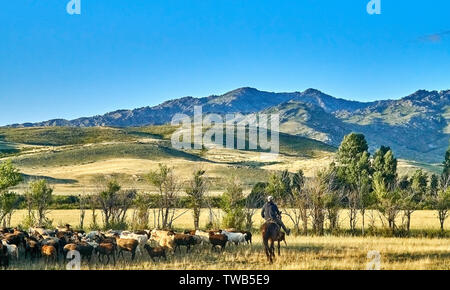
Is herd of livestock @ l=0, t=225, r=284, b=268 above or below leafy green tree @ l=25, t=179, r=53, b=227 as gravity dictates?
below

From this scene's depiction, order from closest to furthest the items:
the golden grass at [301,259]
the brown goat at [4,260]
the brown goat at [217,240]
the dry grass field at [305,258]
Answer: the golden grass at [301,259] → the dry grass field at [305,258] → the brown goat at [4,260] → the brown goat at [217,240]

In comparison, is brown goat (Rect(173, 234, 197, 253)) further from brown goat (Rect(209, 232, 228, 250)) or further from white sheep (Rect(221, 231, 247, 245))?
white sheep (Rect(221, 231, 247, 245))

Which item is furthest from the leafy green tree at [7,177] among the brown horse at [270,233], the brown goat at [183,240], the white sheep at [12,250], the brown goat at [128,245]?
the brown horse at [270,233]

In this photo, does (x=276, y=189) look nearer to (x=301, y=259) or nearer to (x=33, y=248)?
(x=301, y=259)

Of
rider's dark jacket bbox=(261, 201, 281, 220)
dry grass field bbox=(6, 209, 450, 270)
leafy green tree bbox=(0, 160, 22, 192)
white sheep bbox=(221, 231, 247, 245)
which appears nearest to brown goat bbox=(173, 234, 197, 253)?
dry grass field bbox=(6, 209, 450, 270)

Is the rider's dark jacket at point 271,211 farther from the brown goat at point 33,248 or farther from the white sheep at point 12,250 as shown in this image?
the white sheep at point 12,250

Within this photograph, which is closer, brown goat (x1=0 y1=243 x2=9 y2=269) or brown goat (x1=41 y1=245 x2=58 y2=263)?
brown goat (x1=0 y1=243 x2=9 y2=269)

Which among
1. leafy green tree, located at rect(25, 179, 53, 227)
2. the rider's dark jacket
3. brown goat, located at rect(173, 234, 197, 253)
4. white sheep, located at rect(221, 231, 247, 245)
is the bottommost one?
white sheep, located at rect(221, 231, 247, 245)

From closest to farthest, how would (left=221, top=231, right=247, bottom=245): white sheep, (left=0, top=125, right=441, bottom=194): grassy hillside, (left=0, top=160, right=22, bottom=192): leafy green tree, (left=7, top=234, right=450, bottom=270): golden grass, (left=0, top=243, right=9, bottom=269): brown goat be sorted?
1. (left=7, top=234, right=450, bottom=270): golden grass
2. (left=0, top=243, right=9, bottom=269): brown goat
3. (left=221, top=231, right=247, bottom=245): white sheep
4. (left=0, top=160, right=22, bottom=192): leafy green tree
5. (left=0, top=125, right=441, bottom=194): grassy hillside

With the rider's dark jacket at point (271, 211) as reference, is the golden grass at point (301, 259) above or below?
below

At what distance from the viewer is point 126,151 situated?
144m

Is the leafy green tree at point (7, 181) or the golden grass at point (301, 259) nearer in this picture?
the golden grass at point (301, 259)
